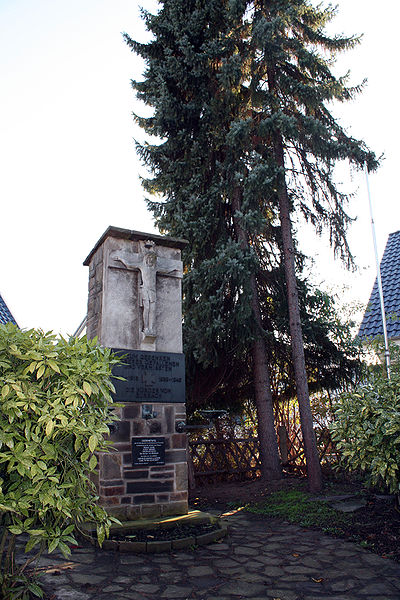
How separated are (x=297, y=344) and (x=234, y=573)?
443 cm

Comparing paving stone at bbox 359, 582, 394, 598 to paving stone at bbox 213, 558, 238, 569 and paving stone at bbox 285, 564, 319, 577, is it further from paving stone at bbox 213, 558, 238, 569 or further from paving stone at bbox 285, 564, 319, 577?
paving stone at bbox 213, 558, 238, 569

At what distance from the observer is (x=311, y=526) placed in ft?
18.6

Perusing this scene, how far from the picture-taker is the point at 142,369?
5840 mm

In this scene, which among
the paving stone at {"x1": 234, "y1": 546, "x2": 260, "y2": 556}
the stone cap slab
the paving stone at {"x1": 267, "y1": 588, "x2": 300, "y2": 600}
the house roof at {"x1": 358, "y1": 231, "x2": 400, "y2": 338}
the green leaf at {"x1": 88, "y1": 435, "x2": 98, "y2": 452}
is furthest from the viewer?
the house roof at {"x1": 358, "y1": 231, "x2": 400, "y2": 338}

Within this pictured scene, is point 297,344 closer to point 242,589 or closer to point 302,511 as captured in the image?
point 302,511

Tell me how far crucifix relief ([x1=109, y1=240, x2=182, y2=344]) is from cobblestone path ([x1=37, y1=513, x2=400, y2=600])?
2.53 metres

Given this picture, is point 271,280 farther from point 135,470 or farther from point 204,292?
point 135,470

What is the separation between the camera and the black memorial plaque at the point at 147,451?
18.3ft

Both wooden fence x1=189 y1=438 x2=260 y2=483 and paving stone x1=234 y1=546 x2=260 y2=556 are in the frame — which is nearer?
paving stone x1=234 y1=546 x2=260 y2=556

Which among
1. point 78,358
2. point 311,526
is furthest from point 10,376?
point 311,526

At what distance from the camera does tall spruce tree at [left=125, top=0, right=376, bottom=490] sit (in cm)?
812

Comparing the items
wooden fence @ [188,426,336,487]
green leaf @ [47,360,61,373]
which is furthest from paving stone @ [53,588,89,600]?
wooden fence @ [188,426,336,487]

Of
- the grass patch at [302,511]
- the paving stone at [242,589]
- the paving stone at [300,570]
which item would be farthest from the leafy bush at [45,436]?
the grass patch at [302,511]

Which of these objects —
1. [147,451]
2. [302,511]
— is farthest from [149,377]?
[302,511]
